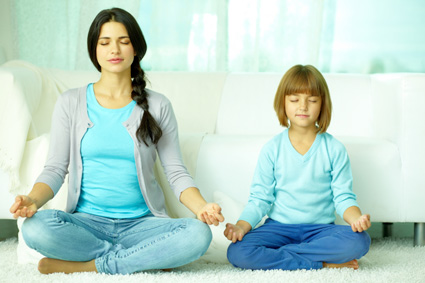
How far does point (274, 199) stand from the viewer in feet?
5.46

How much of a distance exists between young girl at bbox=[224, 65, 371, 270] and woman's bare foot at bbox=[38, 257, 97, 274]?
36cm

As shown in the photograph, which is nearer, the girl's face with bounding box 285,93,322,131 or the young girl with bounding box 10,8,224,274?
the young girl with bounding box 10,8,224,274

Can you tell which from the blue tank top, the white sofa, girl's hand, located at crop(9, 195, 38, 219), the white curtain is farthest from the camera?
the white curtain

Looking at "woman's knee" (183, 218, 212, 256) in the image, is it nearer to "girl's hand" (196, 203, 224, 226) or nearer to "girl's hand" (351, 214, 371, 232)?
"girl's hand" (196, 203, 224, 226)

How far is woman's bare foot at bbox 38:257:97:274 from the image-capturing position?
146cm

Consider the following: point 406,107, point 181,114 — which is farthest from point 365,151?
point 181,114

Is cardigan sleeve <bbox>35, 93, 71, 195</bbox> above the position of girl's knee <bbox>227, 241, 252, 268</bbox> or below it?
above

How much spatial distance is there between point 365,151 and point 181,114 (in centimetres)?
78

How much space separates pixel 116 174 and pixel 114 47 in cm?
34

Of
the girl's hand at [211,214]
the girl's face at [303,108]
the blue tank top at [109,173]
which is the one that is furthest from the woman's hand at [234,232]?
the girl's face at [303,108]

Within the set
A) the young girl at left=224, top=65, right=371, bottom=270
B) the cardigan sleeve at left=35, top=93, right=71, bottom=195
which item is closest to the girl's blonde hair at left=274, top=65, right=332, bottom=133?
the young girl at left=224, top=65, right=371, bottom=270

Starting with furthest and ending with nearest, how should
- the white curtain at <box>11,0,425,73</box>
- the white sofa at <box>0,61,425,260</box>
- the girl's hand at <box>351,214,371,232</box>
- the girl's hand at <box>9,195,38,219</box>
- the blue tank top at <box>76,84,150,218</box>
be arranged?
the white curtain at <box>11,0,425,73</box>
the white sofa at <box>0,61,425,260</box>
the blue tank top at <box>76,84,150,218</box>
the girl's hand at <box>351,214,371,232</box>
the girl's hand at <box>9,195,38,219</box>

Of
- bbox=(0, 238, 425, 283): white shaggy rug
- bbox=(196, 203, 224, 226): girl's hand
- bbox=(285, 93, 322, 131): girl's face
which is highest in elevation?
bbox=(285, 93, 322, 131): girl's face

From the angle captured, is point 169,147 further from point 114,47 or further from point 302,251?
point 302,251
